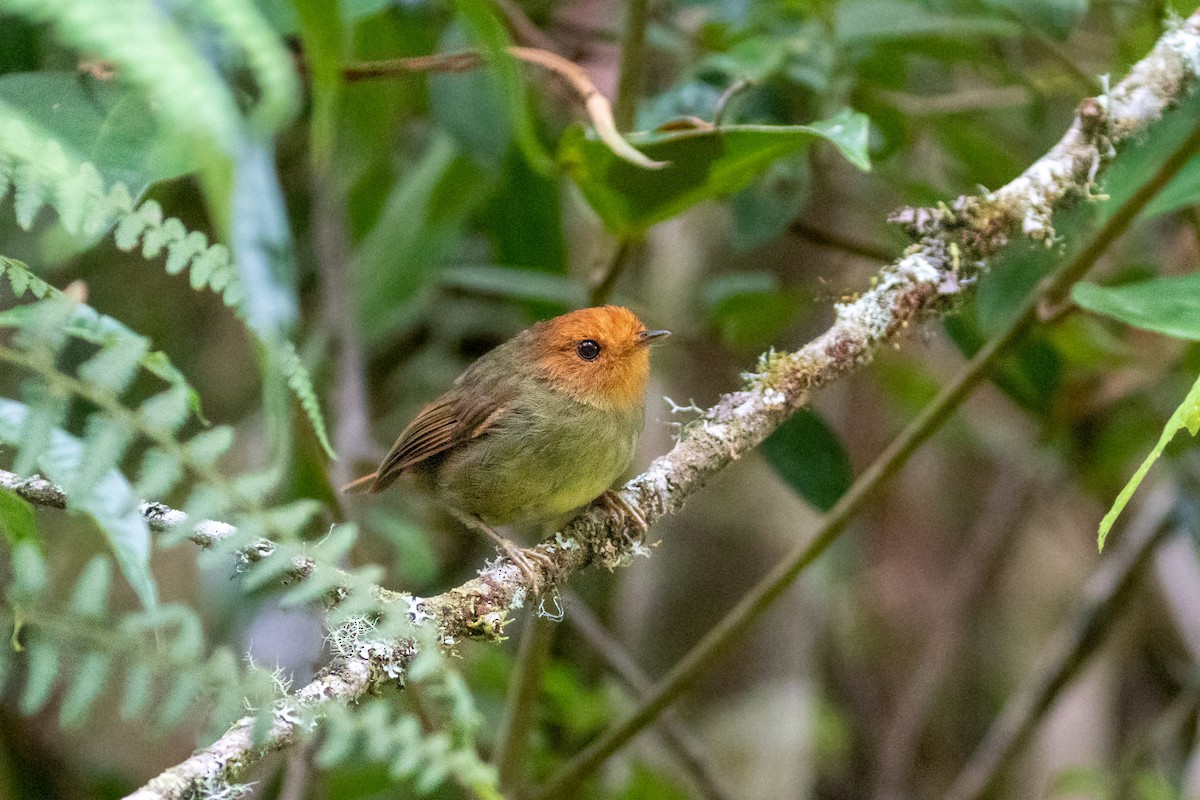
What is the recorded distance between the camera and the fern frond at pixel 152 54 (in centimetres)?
55

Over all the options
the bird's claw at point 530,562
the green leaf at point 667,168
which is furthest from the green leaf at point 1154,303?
the bird's claw at point 530,562

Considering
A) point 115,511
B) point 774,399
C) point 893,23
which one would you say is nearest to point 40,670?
point 115,511

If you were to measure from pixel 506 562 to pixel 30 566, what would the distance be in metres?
0.87

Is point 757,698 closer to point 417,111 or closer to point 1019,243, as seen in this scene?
point 1019,243

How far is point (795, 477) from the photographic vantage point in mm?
2494

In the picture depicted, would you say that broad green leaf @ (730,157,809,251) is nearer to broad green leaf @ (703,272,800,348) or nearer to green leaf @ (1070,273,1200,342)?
broad green leaf @ (703,272,800,348)

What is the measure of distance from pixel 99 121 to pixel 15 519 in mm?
683

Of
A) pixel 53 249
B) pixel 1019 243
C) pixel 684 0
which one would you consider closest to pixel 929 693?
pixel 1019 243

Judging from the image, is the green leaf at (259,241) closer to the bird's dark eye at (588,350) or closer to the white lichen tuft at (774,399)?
the white lichen tuft at (774,399)

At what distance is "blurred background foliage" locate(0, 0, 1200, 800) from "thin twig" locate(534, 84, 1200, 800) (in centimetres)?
6

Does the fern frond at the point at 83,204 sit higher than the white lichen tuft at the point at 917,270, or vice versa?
the fern frond at the point at 83,204

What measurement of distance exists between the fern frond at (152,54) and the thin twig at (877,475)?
72.5 inches

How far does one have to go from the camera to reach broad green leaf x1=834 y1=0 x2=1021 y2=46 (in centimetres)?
256

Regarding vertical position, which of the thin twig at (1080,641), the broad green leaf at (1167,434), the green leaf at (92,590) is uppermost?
the green leaf at (92,590)
